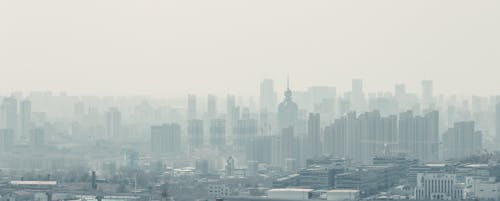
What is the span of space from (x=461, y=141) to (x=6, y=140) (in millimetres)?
14360

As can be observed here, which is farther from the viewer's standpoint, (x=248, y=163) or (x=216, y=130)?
(x=216, y=130)

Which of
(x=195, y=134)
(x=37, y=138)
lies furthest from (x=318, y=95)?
(x=37, y=138)

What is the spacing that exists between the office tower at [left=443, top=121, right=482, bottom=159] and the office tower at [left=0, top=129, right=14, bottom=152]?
13.6 metres

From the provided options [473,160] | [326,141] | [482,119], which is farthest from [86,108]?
[473,160]

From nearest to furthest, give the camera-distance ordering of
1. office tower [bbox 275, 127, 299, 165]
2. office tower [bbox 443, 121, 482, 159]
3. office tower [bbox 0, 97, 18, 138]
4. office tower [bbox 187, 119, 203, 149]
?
1. office tower [bbox 275, 127, 299, 165]
2. office tower [bbox 443, 121, 482, 159]
3. office tower [bbox 187, 119, 203, 149]
4. office tower [bbox 0, 97, 18, 138]

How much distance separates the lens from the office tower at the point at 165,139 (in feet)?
169

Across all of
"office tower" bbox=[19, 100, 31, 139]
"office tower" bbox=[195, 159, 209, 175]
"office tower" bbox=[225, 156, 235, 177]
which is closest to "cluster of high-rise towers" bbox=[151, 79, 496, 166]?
"office tower" bbox=[225, 156, 235, 177]

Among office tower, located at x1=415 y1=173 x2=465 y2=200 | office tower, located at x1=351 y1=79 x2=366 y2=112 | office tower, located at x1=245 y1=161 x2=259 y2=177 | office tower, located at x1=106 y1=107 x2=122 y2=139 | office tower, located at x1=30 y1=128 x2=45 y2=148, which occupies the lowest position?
office tower, located at x1=415 y1=173 x2=465 y2=200

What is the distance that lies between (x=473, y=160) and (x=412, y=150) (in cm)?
787

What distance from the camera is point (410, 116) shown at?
46.2 metres

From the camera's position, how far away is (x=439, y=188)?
30469 mm

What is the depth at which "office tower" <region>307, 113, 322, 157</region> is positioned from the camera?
148 ft

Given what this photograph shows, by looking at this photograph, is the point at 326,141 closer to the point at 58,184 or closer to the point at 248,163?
the point at 248,163

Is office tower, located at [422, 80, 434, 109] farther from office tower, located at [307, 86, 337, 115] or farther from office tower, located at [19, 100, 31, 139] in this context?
office tower, located at [19, 100, 31, 139]
